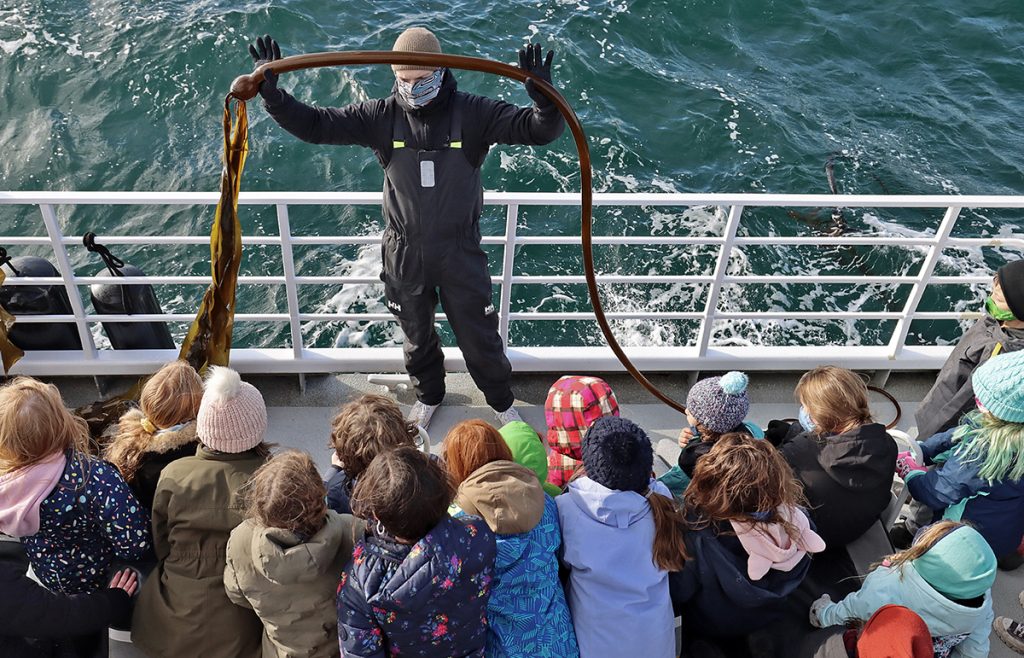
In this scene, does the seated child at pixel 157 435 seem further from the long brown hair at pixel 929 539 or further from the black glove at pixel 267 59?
the long brown hair at pixel 929 539

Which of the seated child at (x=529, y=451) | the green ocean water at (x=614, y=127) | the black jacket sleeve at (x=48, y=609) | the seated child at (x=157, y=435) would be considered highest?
the seated child at (x=157, y=435)

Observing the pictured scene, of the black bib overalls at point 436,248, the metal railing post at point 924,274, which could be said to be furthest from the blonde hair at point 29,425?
the metal railing post at point 924,274

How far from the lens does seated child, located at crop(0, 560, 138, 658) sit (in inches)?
102

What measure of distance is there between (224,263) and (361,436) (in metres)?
1.50

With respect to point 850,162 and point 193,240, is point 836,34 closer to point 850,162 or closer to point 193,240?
point 850,162

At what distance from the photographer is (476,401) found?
15.1ft

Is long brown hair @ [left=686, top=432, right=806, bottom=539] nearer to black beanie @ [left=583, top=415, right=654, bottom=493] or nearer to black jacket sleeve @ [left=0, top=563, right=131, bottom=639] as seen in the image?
black beanie @ [left=583, top=415, right=654, bottom=493]

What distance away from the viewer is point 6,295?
4.43 meters

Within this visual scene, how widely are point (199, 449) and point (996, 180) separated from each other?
9198mm

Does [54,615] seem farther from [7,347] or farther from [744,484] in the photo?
[744,484]

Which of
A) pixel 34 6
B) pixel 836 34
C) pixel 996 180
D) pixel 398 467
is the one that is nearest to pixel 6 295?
pixel 398 467

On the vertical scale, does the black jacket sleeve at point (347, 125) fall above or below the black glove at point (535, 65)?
below

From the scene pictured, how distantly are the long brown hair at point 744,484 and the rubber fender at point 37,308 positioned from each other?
139 inches

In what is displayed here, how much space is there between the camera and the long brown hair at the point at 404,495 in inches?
91.8
